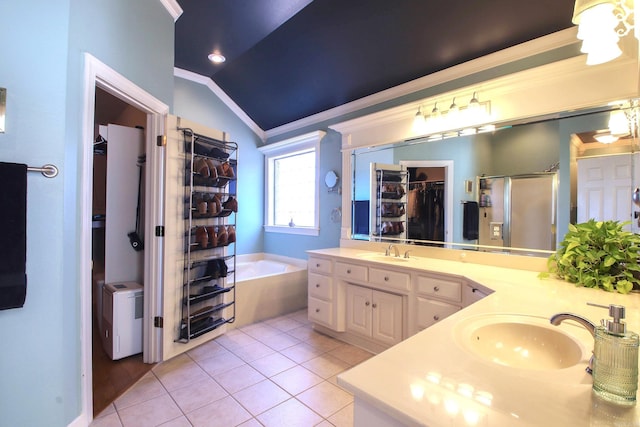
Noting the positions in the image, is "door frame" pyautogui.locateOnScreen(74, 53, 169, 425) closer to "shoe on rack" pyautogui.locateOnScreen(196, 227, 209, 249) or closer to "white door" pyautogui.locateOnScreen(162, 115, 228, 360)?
"white door" pyautogui.locateOnScreen(162, 115, 228, 360)

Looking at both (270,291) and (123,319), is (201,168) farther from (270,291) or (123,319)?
(270,291)

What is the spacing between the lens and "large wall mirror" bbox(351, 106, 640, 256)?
1860mm

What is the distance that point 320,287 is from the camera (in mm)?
2984

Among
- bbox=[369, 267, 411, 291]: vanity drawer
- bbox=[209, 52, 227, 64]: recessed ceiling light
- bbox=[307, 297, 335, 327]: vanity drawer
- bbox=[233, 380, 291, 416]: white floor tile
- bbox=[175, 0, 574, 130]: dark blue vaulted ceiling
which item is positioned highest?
bbox=[209, 52, 227, 64]: recessed ceiling light

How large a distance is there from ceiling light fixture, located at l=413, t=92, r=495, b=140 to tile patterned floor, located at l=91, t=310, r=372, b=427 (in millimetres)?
2026

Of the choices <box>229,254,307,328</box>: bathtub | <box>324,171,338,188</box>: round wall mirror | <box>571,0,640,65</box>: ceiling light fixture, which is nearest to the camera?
<box>571,0,640,65</box>: ceiling light fixture

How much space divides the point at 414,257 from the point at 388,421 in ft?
7.40

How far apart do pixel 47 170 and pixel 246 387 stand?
175cm

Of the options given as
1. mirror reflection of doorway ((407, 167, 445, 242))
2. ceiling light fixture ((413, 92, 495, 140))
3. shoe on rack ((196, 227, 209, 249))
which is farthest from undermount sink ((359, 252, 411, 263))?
shoe on rack ((196, 227, 209, 249))

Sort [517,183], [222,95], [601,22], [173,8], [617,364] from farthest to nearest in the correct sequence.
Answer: [222,95] → [173,8] → [517,183] → [601,22] → [617,364]

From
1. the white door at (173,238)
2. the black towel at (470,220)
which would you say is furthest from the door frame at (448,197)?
the white door at (173,238)

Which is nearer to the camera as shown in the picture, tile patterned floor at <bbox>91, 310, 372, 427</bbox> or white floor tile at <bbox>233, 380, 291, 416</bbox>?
tile patterned floor at <bbox>91, 310, 372, 427</bbox>

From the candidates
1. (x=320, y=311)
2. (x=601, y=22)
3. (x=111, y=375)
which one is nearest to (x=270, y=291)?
(x=320, y=311)

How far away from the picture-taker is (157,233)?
237cm
